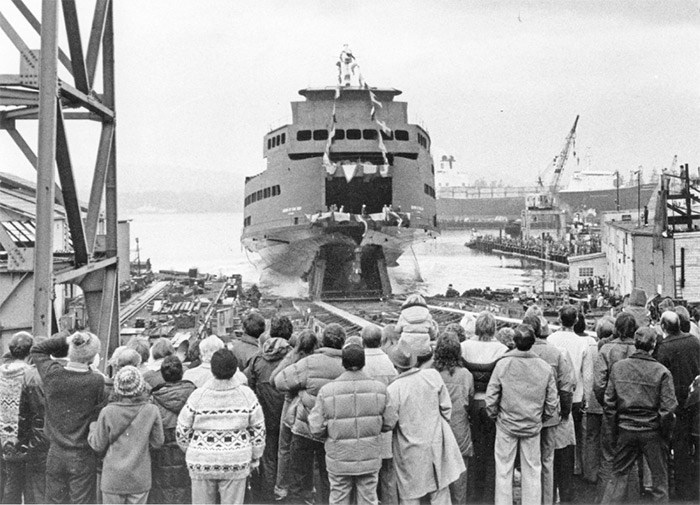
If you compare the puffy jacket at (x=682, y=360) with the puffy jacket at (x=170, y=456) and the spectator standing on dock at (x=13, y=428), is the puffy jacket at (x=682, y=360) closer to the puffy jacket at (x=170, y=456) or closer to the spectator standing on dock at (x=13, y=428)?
the puffy jacket at (x=170, y=456)

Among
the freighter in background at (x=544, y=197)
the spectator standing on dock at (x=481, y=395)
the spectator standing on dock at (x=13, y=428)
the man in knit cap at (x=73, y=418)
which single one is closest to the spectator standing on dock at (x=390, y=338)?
the spectator standing on dock at (x=481, y=395)

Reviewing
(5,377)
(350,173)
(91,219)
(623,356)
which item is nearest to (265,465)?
(5,377)

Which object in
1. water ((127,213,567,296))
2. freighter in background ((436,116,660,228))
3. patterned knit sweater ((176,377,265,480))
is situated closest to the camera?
patterned knit sweater ((176,377,265,480))

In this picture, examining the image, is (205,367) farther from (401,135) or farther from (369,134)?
(401,135)

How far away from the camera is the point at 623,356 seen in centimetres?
509

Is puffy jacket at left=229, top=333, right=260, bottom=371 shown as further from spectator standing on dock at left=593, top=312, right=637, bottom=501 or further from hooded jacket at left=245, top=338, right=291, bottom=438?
spectator standing on dock at left=593, top=312, right=637, bottom=501

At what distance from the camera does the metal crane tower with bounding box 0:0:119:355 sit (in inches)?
229

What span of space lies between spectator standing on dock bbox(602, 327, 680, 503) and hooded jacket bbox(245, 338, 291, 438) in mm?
2381

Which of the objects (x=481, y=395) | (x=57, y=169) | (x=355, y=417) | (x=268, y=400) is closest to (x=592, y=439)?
(x=481, y=395)

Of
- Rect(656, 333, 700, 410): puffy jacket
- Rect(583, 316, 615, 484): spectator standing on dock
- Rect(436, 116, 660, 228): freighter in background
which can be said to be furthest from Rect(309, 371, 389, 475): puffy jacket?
Rect(436, 116, 660, 228): freighter in background

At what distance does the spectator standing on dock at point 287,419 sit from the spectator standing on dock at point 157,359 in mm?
815

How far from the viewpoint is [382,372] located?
191 inches

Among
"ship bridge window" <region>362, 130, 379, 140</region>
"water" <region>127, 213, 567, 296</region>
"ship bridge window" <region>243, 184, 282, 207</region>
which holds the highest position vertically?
"ship bridge window" <region>362, 130, 379, 140</region>

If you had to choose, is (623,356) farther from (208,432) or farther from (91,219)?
(91,219)
